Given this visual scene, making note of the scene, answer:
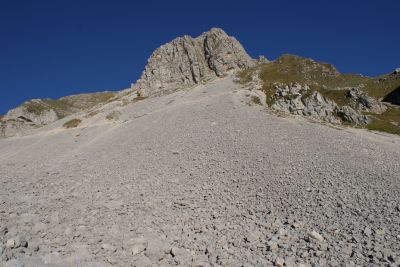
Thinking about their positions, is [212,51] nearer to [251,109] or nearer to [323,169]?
[251,109]

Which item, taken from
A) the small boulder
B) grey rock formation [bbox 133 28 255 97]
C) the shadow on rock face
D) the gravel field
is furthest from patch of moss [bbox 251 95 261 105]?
grey rock formation [bbox 133 28 255 97]

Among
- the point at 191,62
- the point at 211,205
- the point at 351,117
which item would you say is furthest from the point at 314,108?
the point at 191,62

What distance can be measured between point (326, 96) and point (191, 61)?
60078 mm

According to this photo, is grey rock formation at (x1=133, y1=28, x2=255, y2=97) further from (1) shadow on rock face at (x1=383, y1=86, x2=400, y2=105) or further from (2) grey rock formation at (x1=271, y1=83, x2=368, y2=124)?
(2) grey rock formation at (x1=271, y1=83, x2=368, y2=124)

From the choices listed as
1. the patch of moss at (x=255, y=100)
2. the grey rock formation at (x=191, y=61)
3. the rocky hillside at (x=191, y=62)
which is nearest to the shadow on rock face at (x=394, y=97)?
the rocky hillside at (x=191, y=62)

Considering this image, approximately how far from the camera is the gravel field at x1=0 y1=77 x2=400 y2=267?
13.9 metres

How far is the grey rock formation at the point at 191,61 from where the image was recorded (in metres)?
112

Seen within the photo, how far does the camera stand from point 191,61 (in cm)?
11738

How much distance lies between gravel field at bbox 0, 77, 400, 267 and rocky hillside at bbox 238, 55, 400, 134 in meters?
24.9

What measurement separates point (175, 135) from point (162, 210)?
57.6 ft

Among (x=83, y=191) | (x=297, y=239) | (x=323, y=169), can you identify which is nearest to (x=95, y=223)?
(x=83, y=191)

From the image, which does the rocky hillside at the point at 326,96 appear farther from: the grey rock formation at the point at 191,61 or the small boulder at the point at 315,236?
the small boulder at the point at 315,236

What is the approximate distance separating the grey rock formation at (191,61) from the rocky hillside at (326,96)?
583 inches

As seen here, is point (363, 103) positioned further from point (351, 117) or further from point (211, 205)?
point (211, 205)
